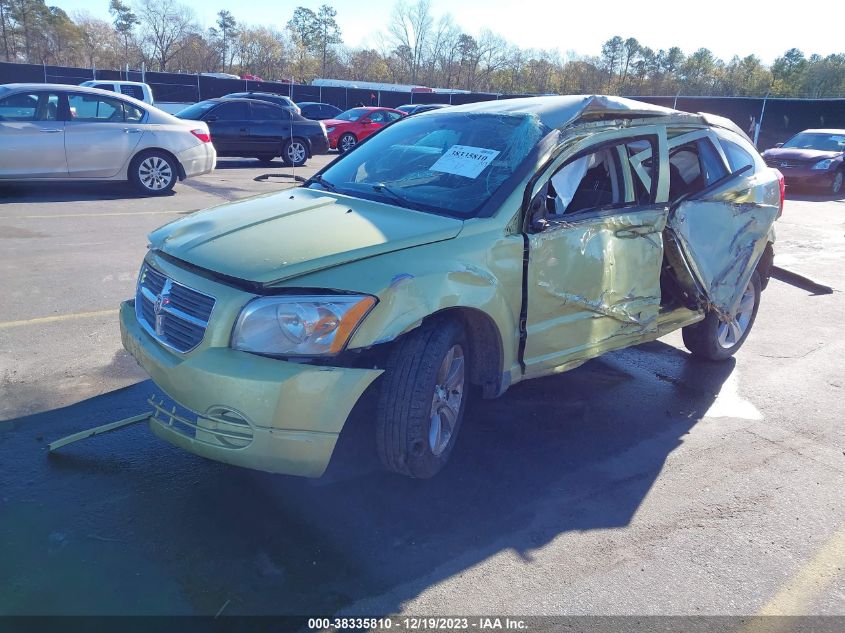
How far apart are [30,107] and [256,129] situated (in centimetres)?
674

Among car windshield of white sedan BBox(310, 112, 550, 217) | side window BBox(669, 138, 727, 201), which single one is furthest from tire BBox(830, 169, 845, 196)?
car windshield of white sedan BBox(310, 112, 550, 217)

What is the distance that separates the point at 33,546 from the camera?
277cm

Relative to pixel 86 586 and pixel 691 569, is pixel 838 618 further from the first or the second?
pixel 86 586

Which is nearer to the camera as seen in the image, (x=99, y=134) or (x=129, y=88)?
(x=99, y=134)

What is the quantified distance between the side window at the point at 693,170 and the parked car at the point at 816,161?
14.0 m

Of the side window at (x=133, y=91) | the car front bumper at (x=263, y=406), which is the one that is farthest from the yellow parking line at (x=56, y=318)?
the side window at (x=133, y=91)

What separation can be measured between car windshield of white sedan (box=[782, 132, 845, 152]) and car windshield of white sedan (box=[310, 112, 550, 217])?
663 inches

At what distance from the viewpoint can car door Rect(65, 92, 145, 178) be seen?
10164mm

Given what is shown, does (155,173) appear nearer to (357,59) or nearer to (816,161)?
(816,161)

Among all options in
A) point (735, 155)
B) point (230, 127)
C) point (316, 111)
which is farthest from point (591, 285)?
point (316, 111)

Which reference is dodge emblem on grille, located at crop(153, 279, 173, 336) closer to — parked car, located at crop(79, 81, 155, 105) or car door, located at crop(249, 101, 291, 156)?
car door, located at crop(249, 101, 291, 156)

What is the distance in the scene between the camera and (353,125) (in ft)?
70.0

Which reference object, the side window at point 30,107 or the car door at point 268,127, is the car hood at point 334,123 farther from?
the side window at point 30,107

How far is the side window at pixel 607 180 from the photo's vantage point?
4094mm
